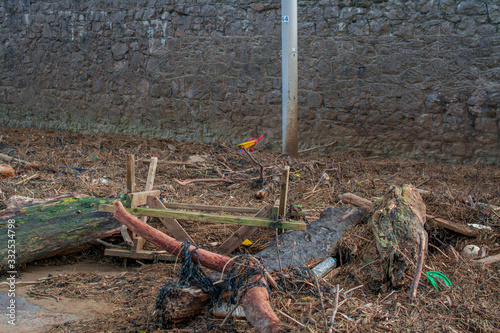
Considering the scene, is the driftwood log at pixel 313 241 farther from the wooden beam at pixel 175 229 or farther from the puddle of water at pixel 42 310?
the puddle of water at pixel 42 310

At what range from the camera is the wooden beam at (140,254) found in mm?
3879

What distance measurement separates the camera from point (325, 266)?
11.4ft

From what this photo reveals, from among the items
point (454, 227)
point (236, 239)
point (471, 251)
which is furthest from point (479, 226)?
point (236, 239)

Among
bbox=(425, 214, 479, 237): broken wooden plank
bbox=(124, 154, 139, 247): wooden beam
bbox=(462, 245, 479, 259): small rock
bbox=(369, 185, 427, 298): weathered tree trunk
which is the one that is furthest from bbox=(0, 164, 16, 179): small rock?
bbox=(462, 245, 479, 259): small rock

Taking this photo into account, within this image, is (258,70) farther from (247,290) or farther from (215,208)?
(247,290)

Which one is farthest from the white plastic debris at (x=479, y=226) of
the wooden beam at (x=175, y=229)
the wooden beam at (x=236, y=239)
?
the wooden beam at (x=175, y=229)

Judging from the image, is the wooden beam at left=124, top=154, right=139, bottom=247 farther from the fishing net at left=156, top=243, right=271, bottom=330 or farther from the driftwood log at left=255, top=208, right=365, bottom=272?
the driftwood log at left=255, top=208, right=365, bottom=272

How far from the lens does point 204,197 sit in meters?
5.36

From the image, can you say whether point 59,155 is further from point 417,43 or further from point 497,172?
point 497,172

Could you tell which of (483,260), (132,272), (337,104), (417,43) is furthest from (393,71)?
(132,272)

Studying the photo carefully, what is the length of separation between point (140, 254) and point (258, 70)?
4.95 metres

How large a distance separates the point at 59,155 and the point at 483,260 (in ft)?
20.3

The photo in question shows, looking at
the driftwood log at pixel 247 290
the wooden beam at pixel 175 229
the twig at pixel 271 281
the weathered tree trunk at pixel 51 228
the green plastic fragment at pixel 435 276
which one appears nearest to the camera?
the driftwood log at pixel 247 290

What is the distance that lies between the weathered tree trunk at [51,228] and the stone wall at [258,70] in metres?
4.43
